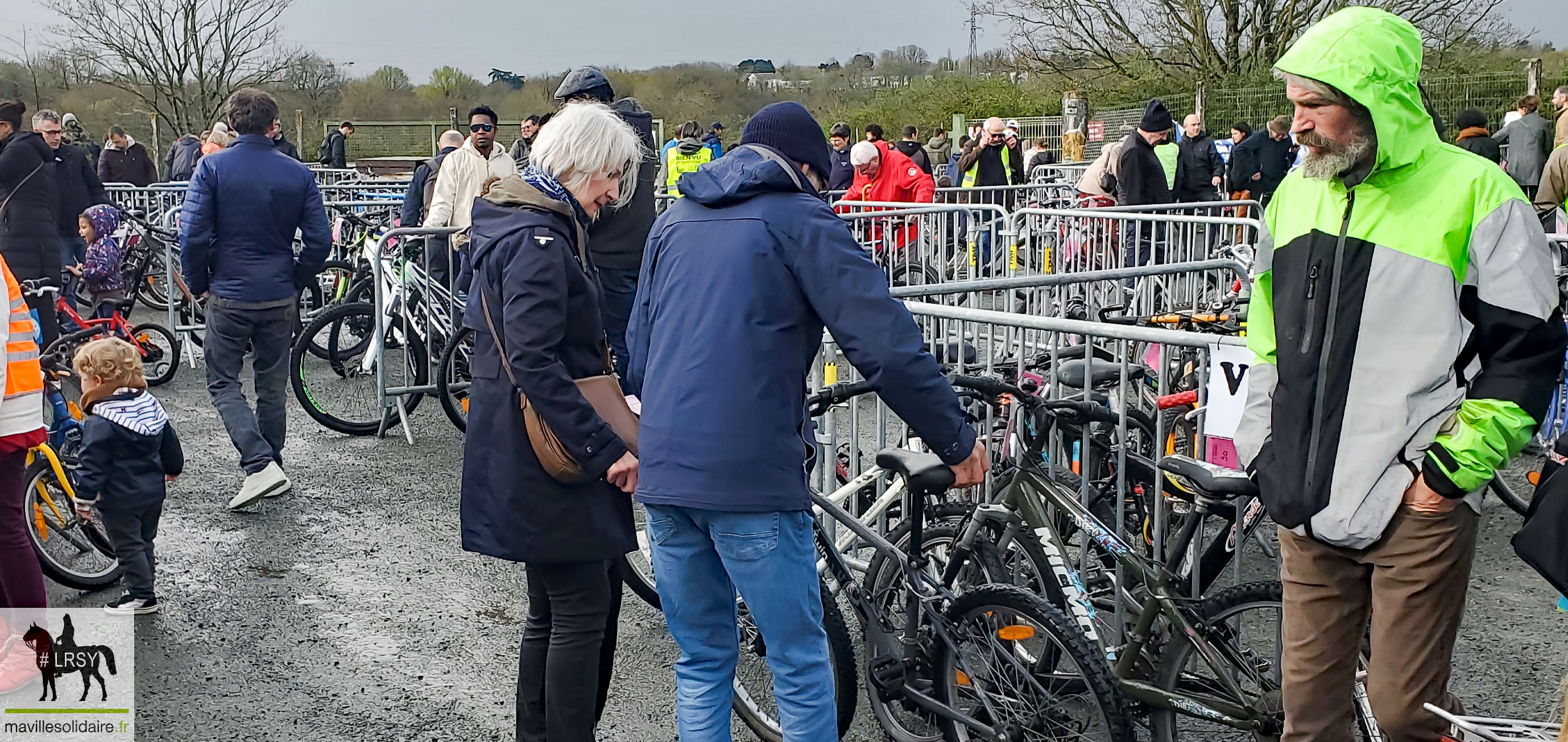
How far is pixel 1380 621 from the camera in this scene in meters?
2.99

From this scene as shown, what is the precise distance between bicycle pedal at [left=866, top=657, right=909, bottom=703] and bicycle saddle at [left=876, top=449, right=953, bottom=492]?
532 mm

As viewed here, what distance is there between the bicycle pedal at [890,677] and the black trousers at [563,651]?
78 cm

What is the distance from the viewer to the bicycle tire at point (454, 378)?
7.96 meters

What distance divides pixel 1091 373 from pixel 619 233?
3.10 metres

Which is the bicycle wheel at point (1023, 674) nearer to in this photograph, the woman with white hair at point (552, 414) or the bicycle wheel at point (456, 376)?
the woman with white hair at point (552, 414)

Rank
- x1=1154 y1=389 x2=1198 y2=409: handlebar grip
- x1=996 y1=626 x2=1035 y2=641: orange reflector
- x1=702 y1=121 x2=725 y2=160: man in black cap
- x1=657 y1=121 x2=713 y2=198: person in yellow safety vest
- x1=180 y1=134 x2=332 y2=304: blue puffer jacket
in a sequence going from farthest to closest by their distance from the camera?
1. x1=702 y1=121 x2=725 y2=160: man in black cap
2. x1=657 y1=121 x2=713 y2=198: person in yellow safety vest
3. x1=180 y1=134 x2=332 y2=304: blue puffer jacket
4. x1=1154 y1=389 x2=1198 y2=409: handlebar grip
5. x1=996 y1=626 x2=1035 y2=641: orange reflector

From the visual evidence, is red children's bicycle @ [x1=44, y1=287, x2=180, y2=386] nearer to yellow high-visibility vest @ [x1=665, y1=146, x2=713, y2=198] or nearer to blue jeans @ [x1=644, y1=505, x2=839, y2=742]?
yellow high-visibility vest @ [x1=665, y1=146, x2=713, y2=198]

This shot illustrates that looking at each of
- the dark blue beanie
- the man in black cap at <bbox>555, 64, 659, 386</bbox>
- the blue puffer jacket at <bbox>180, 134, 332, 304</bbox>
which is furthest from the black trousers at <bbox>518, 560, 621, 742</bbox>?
the blue puffer jacket at <bbox>180, 134, 332, 304</bbox>

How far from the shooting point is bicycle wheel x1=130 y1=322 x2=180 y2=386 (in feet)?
33.2

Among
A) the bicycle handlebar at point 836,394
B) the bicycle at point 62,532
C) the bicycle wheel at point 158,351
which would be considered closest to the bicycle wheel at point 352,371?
the bicycle wheel at point 158,351

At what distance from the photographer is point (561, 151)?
3609 mm

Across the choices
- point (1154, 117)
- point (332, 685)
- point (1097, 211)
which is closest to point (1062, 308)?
point (1097, 211)

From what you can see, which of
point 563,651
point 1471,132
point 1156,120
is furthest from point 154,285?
point 1471,132

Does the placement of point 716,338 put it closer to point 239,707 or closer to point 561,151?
point 561,151
